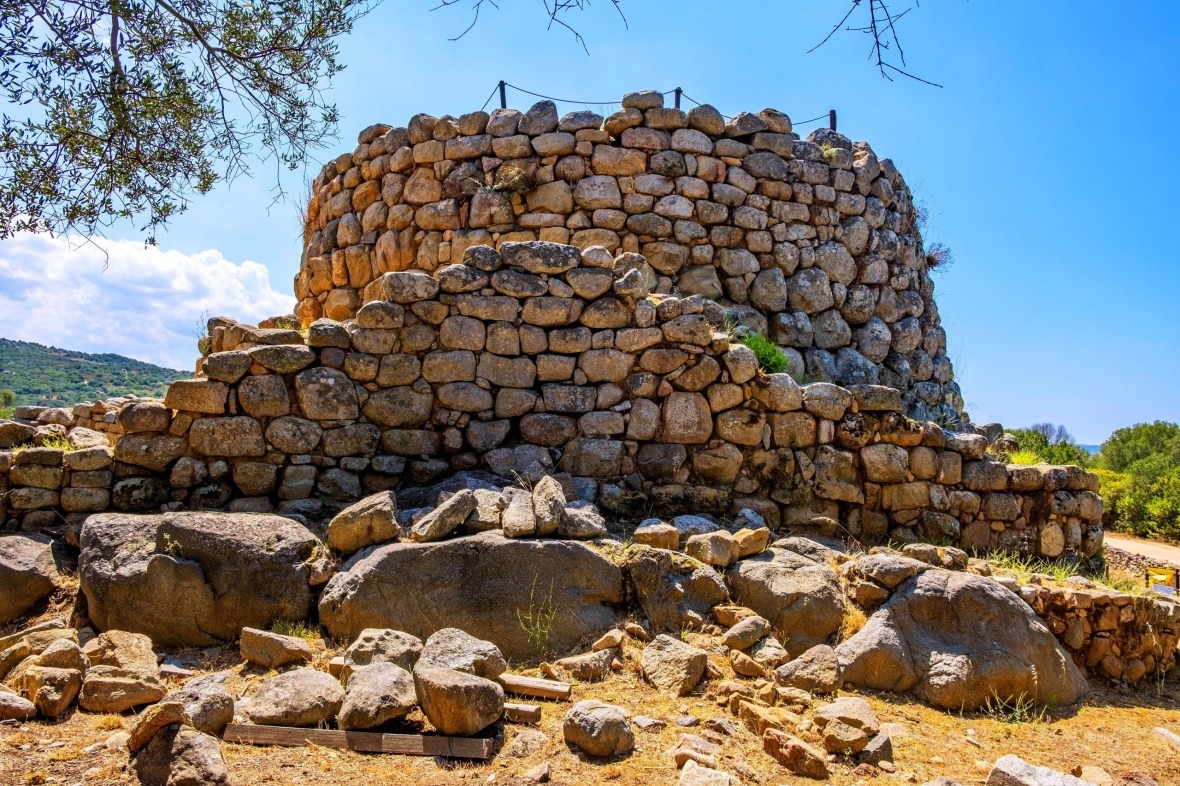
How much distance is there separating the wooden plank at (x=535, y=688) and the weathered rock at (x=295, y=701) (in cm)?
91

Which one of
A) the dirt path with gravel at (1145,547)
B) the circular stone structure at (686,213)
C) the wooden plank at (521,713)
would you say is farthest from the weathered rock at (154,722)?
the dirt path with gravel at (1145,547)

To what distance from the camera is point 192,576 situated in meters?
5.38

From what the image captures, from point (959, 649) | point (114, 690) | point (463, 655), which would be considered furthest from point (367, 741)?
point (959, 649)

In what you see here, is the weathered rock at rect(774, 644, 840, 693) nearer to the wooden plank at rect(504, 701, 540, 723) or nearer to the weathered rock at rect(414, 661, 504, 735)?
the wooden plank at rect(504, 701, 540, 723)

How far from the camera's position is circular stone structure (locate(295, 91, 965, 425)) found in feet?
31.1

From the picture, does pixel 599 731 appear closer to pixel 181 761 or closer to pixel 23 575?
pixel 181 761

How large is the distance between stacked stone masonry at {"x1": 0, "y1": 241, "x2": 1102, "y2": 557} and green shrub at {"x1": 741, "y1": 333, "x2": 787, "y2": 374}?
0.49m

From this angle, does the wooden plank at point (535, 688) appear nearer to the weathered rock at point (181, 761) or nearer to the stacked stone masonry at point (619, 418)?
the weathered rock at point (181, 761)

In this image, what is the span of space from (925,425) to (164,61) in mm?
7156

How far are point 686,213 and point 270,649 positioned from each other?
664 cm

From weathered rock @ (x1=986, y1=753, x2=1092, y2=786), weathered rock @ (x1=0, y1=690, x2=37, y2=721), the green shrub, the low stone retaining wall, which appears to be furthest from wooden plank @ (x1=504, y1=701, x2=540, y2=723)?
the green shrub

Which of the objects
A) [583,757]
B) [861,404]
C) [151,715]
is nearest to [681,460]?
[861,404]

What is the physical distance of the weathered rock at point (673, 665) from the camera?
4.71 meters

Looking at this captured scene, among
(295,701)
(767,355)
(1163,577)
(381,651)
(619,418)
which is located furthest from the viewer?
(1163,577)
